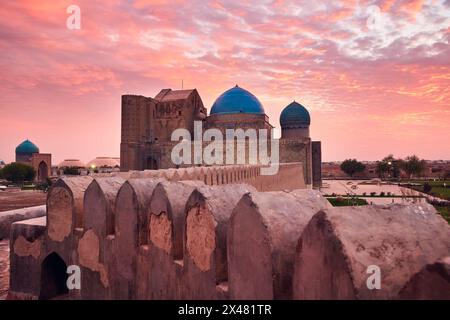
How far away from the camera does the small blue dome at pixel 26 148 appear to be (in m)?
54.9

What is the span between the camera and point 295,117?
117 ft

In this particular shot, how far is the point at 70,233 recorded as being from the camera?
3363 millimetres

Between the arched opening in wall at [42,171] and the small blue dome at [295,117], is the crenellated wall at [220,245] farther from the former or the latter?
the arched opening in wall at [42,171]

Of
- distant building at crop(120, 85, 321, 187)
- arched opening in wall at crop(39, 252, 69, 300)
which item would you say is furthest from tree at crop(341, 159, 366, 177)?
arched opening in wall at crop(39, 252, 69, 300)

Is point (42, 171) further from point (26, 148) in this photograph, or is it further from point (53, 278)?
point (53, 278)

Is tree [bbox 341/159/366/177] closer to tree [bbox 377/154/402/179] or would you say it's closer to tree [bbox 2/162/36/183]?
tree [bbox 377/154/402/179]

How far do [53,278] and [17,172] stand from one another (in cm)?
4444

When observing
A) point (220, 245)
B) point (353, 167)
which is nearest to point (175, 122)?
point (220, 245)

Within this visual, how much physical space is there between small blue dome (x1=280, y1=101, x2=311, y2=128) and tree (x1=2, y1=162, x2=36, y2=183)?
33109mm

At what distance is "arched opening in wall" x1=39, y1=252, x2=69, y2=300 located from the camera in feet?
12.4
